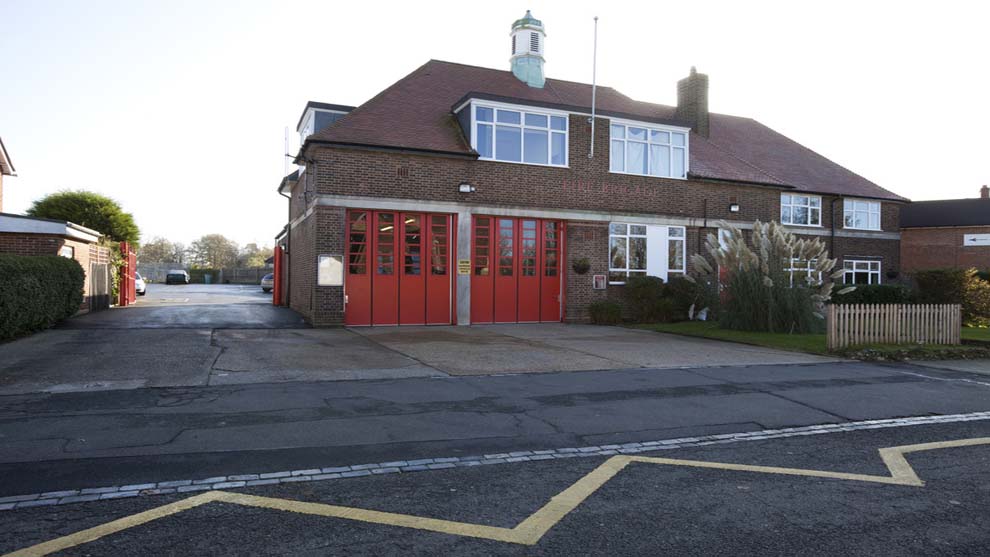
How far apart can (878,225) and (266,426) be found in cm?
2948

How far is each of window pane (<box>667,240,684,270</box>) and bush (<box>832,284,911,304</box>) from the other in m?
4.83

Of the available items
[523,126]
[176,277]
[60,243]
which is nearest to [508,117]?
[523,126]

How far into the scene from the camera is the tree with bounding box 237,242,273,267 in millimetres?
73562

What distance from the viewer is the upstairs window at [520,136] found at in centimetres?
1877

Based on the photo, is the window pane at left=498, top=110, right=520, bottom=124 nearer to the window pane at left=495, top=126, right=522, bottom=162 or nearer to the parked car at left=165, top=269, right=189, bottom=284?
the window pane at left=495, top=126, right=522, bottom=162

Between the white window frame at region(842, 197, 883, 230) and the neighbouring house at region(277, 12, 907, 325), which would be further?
the white window frame at region(842, 197, 883, 230)

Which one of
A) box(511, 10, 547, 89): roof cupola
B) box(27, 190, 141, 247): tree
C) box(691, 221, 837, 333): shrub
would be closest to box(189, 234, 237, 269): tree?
box(27, 190, 141, 247): tree

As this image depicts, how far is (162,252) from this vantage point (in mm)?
81938

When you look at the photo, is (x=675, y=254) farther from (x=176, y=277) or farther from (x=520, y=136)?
(x=176, y=277)

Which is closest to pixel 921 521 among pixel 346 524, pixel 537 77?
pixel 346 524

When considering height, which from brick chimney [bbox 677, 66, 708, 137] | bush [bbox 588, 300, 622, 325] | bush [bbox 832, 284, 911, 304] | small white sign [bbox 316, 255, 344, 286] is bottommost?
bush [bbox 588, 300, 622, 325]

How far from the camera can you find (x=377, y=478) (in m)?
5.01

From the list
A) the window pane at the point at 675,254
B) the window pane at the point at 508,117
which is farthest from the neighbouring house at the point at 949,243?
the window pane at the point at 508,117

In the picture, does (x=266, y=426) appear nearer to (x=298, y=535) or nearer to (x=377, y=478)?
(x=377, y=478)
